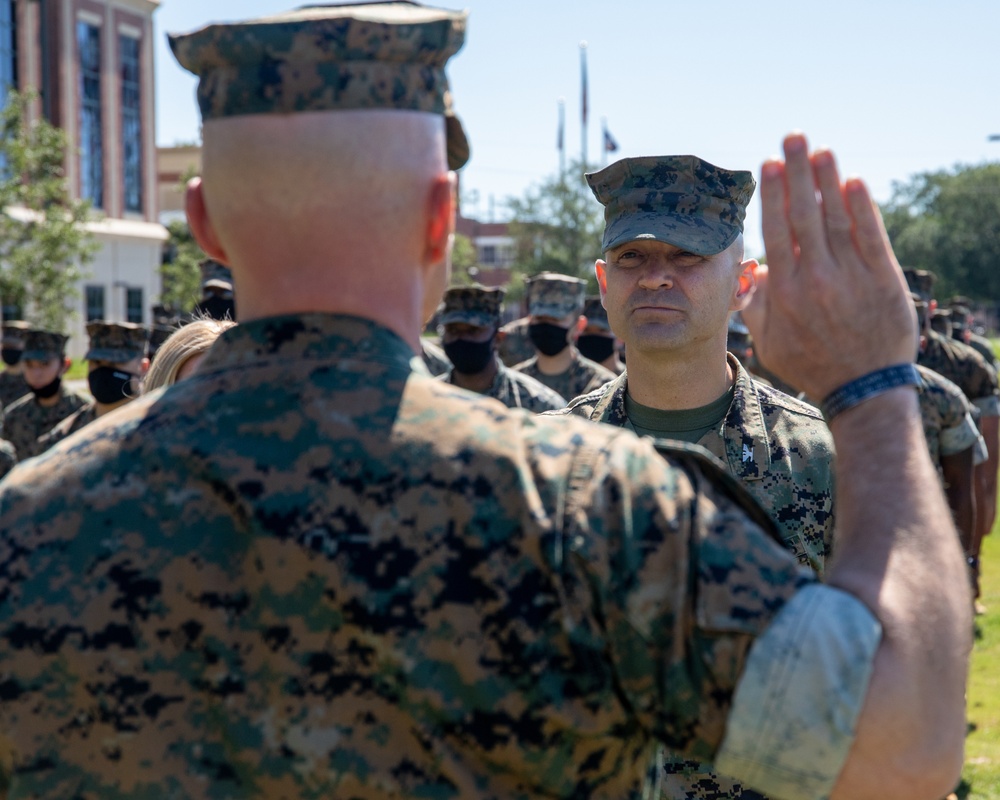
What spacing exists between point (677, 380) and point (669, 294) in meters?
0.26

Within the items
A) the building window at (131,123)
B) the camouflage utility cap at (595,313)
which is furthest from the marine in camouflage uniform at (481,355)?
the building window at (131,123)

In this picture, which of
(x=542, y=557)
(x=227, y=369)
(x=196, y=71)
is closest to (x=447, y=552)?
(x=542, y=557)

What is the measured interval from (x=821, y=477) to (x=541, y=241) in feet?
180

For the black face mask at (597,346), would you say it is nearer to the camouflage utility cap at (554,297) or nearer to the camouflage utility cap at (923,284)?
the camouflage utility cap at (554,297)

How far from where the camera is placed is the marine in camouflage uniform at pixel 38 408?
31.8 ft

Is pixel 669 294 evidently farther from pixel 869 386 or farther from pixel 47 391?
pixel 47 391

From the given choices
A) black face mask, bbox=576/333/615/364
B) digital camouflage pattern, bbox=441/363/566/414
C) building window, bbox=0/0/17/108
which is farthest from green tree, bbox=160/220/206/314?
digital camouflage pattern, bbox=441/363/566/414

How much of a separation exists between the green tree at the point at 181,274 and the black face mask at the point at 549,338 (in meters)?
29.1

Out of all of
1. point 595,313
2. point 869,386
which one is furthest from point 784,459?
point 595,313

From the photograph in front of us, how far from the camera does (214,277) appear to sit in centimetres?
1138

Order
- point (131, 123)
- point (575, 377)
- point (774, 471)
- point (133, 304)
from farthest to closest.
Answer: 1. point (133, 304)
2. point (131, 123)
3. point (575, 377)
4. point (774, 471)

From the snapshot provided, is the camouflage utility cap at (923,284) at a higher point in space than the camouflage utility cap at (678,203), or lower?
lower

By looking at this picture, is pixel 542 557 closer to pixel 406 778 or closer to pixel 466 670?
pixel 466 670

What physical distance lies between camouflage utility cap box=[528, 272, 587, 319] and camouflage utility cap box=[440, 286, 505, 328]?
127 cm
